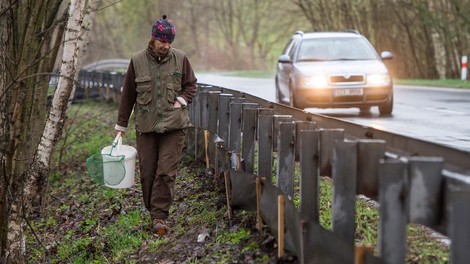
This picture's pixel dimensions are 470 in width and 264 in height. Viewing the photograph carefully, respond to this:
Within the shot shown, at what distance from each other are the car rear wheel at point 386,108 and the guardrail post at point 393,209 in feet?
43.6

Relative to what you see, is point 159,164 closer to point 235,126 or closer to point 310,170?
point 235,126

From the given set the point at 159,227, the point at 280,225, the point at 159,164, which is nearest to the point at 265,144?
the point at 159,164

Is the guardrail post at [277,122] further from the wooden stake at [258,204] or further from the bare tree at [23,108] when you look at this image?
the bare tree at [23,108]

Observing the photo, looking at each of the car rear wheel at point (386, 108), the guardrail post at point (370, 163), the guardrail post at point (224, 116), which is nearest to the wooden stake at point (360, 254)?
the guardrail post at point (370, 163)

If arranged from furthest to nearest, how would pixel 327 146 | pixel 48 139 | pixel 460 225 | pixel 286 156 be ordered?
1. pixel 48 139
2. pixel 286 156
3. pixel 327 146
4. pixel 460 225

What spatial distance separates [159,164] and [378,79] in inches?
390

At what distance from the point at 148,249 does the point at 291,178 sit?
1751 millimetres

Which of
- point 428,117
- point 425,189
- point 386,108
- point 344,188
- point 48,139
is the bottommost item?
point 428,117

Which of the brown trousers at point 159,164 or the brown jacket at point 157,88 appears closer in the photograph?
the brown jacket at point 157,88

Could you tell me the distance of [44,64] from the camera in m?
13.1

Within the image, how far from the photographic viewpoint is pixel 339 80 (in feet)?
56.1

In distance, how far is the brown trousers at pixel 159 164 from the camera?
806cm

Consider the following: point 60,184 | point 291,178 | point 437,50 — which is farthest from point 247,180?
point 437,50

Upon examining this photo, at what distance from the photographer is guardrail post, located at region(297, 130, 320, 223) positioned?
5688mm
